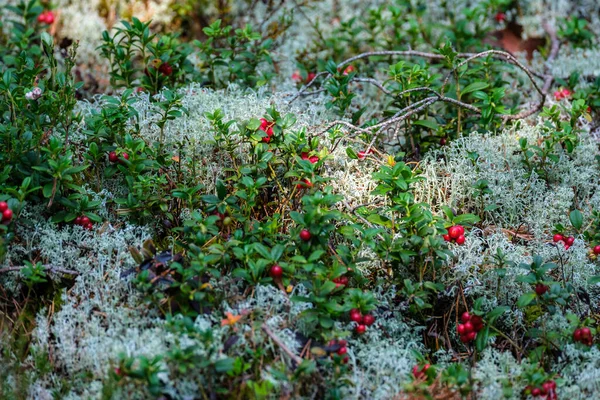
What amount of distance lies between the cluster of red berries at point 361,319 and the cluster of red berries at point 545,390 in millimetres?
636

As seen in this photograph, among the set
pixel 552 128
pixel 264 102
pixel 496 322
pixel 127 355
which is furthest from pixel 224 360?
pixel 552 128

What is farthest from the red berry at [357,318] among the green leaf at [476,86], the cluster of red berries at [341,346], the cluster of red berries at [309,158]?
the green leaf at [476,86]

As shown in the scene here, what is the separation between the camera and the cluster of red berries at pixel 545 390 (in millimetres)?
2482

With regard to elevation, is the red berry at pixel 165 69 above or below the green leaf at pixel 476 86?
above

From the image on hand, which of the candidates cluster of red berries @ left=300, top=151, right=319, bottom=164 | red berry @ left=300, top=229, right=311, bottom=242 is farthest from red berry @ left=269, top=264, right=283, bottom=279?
cluster of red berries @ left=300, top=151, right=319, bottom=164

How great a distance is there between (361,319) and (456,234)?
0.67 metres

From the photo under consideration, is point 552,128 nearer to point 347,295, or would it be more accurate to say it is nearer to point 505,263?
point 505,263

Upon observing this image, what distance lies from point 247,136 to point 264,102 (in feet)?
1.78

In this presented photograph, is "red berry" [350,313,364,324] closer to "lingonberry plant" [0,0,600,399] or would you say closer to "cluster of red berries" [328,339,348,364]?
"lingonberry plant" [0,0,600,399]

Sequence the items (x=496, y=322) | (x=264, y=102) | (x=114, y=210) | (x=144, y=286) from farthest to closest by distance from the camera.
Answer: (x=264, y=102)
(x=114, y=210)
(x=496, y=322)
(x=144, y=286)

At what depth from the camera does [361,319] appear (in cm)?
269

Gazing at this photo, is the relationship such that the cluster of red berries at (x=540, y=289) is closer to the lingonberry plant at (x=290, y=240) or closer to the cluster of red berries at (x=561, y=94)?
the lingonberry plant at (x=290, y=240)

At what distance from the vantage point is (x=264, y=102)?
12.4 ft

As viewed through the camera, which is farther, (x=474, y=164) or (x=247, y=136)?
(x=474, y=164)
